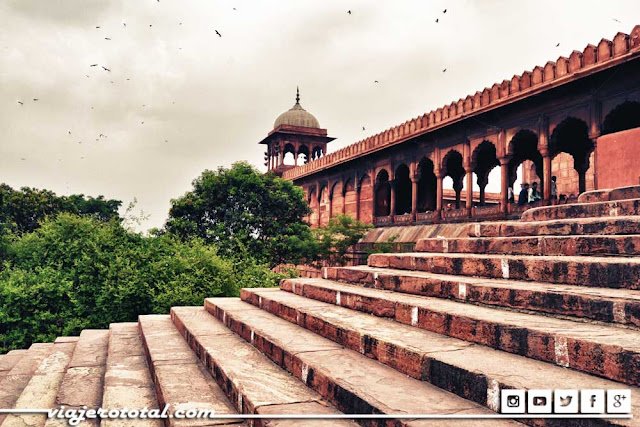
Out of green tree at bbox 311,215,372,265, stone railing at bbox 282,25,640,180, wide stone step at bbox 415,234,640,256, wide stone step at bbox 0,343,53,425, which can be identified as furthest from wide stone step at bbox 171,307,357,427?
green tree at bbox 311,215,372,265

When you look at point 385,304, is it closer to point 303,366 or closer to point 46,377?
point 303,366

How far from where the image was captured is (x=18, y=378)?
479 centimetres

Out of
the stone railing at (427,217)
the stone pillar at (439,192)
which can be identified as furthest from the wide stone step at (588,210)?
the stone pillar at (439,192)

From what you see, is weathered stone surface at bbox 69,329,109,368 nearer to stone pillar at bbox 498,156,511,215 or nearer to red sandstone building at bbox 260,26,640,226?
red sandstone building at bbox 260,26,640,226

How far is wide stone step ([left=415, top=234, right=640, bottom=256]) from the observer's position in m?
3.47

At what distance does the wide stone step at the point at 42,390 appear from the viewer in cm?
318

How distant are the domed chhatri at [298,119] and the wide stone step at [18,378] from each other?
22169 mm

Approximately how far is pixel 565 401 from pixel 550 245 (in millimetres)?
2369

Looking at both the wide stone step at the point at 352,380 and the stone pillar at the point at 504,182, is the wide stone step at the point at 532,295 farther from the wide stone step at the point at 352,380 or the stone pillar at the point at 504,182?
the stone pillar at the point at 504,182

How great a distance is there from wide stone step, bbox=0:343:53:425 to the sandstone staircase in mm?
31

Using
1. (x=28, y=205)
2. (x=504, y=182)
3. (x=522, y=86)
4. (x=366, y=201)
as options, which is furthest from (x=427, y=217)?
(x=28, y=205)

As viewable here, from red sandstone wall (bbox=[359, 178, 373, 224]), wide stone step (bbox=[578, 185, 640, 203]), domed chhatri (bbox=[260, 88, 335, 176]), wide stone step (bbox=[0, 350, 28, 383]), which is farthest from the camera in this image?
domed chhatri (bbox=[260, 88, 335, 176])

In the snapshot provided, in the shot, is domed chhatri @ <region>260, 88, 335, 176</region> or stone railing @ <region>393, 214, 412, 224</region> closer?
stone railing @ <region>393, 214, 412, 224</region>

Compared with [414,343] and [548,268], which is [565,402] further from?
[548,268]
